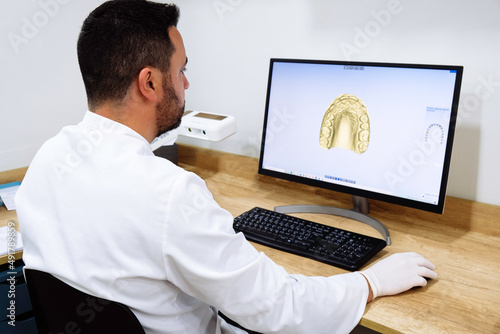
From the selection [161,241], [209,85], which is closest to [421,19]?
[209,85]

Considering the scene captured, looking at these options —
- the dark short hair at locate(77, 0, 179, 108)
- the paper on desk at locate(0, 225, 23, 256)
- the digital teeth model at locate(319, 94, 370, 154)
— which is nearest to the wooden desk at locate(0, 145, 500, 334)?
the paper on desk at locate(0, 225, 23, 256)

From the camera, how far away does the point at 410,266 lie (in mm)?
1052

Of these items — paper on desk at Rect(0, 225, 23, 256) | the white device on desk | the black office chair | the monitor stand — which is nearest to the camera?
the black office chair

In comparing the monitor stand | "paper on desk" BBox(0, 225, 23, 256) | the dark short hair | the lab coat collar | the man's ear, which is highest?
the dark short hair

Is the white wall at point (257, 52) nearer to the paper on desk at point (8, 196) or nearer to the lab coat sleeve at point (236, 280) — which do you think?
the paper on desk at point (8, 196)

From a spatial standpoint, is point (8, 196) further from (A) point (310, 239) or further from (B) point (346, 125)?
(B) point (346, 125)

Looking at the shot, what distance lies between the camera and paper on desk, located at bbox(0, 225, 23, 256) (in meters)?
1.27

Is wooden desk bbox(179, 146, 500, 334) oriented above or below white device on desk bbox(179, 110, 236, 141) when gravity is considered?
below

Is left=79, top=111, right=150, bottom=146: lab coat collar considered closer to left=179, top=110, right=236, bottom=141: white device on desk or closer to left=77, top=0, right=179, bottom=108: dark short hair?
left=77, top=0, right=179, bottom=108: dark short hair

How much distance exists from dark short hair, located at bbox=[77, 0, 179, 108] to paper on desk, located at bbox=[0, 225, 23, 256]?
56cm

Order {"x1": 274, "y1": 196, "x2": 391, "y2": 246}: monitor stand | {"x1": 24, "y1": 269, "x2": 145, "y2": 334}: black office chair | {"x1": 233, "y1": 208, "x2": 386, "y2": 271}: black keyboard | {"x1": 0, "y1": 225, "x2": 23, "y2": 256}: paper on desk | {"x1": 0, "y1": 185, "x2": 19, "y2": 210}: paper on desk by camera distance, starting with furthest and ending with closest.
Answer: {"x1": 0, "y1": 185, "x2": 19, "y2": 210}: paper on desk → {"x1": 274, "y1": 196, "x2": 391, "y2": 246}: monitor stand → {"x1": 0, "y1": 225, "x2": 23, "y2": 256}: paper on desk → {"x1": 233, "y1": 208, "x2": 386, "y2": 271}: black keyboard → {"x1": 24, "y1": 269, "x2": 145, "y2": 334}: black office chair

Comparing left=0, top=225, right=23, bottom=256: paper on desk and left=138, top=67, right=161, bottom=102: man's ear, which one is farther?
left=0, top=225, right=23, bottom=256: paper on desk

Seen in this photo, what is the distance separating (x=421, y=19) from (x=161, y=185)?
984mm

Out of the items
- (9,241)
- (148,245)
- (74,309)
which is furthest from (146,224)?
(9,241)
